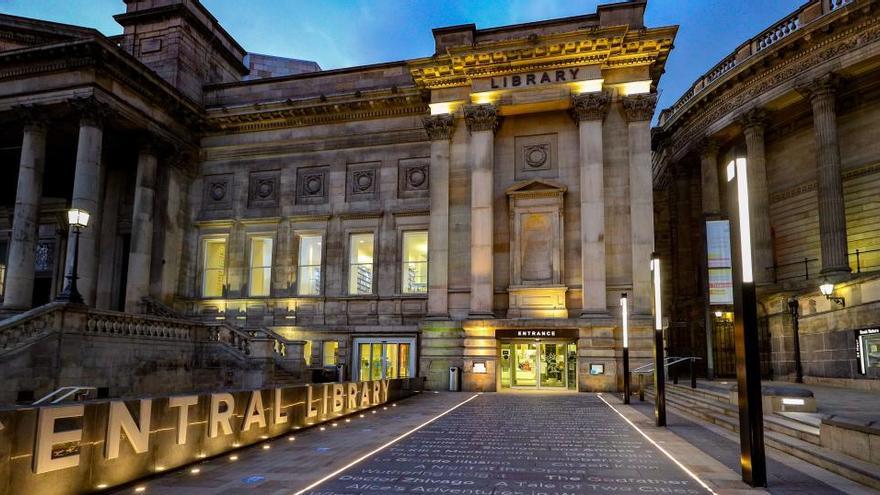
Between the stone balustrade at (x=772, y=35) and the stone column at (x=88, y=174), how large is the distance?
30.4 metres

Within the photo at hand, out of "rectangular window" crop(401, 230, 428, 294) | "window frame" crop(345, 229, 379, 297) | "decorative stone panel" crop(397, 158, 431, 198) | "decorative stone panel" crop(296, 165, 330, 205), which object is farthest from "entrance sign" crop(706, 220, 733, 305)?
"decorative stone panel" crop(296, 165, 330, 205)

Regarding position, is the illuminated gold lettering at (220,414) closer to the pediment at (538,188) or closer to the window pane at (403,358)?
the window pane at (403,358)

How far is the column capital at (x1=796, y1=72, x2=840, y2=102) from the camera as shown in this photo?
2705cm

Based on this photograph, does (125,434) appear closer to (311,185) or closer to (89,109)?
(89,109)

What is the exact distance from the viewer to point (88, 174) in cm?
2802

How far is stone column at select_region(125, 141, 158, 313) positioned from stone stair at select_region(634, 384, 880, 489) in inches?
1017

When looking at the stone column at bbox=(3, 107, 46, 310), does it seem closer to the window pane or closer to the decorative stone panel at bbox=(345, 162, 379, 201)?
the decorative stone panel at bbox=(345, 162, 379, 201)

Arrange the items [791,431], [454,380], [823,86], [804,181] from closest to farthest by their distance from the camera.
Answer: [791,431]
[823,86]
[454,380]
[804,181]

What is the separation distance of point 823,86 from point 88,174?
107 ft

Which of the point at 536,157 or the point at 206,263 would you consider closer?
the point at 536,157

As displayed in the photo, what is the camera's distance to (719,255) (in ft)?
46.6

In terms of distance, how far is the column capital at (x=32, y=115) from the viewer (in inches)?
1147

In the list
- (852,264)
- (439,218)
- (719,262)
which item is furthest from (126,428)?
(852,264)

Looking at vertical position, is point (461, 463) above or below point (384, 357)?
below
